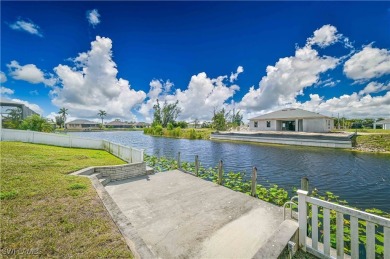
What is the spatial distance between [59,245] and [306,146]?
24102mm

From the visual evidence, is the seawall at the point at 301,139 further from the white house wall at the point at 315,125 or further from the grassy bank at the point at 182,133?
the grassy bank at the point at 182,133

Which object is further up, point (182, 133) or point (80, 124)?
point (80, 124)

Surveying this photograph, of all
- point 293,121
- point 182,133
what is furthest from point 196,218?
point 182,133

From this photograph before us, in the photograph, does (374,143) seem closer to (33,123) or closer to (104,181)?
(104,181)

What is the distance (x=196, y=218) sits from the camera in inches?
180

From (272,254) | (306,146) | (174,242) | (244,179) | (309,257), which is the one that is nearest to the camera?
(272,254)

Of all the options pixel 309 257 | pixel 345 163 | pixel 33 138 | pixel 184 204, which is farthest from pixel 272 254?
pixel 33 138

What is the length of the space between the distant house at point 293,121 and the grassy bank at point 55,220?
3090cm

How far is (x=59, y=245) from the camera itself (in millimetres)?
2812

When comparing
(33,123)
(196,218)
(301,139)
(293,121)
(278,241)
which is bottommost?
(196,218)

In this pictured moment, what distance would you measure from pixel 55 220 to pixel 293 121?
35512mm

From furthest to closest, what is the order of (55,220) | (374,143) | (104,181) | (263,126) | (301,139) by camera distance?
(263,126) < (301,139) < (374,143) < (104,181) < (55,220)

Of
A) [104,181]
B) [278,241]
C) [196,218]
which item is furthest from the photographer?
[104,181]

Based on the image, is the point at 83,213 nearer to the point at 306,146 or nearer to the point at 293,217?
the point at 293,217
